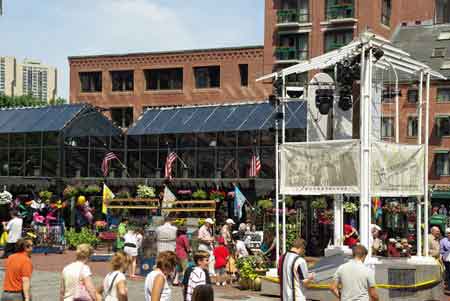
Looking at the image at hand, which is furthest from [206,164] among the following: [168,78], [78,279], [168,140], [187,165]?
[78,279]

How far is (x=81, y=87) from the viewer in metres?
67.6

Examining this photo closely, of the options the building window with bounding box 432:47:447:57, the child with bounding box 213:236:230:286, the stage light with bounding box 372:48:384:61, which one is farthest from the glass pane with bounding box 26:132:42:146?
the building window with bounding box 432:47:447:57

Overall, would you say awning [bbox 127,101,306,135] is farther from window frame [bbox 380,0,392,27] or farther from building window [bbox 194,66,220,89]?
window frame [bbox 380,0,392,27]

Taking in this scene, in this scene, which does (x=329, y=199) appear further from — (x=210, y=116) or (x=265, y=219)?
(x=210, y=116)

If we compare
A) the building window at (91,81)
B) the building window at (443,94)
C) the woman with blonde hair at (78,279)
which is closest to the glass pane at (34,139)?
the building window at (443,94)

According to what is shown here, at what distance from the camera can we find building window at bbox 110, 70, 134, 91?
65.8 meters

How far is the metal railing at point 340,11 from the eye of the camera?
56812 millimetres

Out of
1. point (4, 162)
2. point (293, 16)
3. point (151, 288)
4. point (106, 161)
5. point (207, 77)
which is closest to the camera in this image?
point (151, 288)

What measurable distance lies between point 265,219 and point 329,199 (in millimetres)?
3710

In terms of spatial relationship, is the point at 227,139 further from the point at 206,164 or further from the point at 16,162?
the point at 16,162

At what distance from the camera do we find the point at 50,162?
41.1m

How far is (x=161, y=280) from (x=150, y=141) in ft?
116

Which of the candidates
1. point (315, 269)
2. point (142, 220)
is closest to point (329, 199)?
point (142, 220)

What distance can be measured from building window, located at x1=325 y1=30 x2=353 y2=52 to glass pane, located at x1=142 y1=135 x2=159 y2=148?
18.8 metres
